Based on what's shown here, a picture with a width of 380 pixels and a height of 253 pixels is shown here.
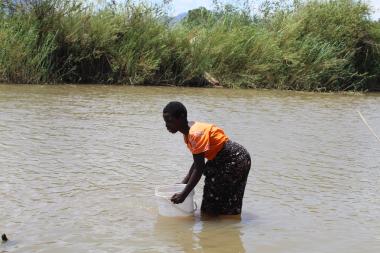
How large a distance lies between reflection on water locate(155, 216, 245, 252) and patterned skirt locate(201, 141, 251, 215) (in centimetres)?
12

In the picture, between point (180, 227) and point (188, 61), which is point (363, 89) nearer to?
point (188, 61)

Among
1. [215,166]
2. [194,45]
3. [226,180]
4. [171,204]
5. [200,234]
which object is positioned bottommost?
[200,234]

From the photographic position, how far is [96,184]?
18.2 feet

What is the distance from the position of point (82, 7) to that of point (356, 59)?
1044 centimetres

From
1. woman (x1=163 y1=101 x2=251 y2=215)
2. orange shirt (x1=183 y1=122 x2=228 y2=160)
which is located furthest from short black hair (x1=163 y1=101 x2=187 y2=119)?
orange shirt (x1=183 y1=122 x2=228 y2=160)

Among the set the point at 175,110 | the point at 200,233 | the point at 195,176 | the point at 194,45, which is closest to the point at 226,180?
the point at 195,176

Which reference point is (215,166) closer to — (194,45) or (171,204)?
(171,204)

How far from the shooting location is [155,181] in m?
5.82

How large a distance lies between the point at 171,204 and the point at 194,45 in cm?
1350

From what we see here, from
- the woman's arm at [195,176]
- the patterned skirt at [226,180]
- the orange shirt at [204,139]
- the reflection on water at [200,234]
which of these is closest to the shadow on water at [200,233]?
the reflection on water at [200,234]

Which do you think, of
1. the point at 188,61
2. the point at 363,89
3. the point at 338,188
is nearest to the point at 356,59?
the point at 363,89

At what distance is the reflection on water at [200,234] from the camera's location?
4.05 m

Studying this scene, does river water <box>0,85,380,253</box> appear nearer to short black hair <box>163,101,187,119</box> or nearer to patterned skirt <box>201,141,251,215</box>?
patterned skirt <box>201,141,251,215</box>

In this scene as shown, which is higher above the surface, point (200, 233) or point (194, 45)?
point (194, 45)
